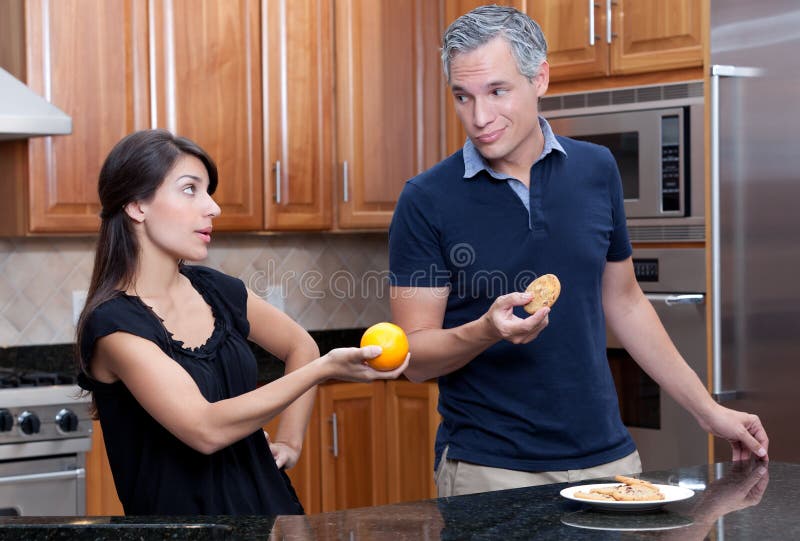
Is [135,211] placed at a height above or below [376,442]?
above

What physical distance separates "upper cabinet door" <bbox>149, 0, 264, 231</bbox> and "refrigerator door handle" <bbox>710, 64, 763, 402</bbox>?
1.46 metres

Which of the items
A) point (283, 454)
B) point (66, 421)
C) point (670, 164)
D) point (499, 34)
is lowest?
point (66, 421)

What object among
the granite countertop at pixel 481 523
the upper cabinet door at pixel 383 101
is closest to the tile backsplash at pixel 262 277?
the upper cabinet door at pixel 383 101

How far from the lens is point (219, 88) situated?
3592 millimetres

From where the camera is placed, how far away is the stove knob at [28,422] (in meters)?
2.94

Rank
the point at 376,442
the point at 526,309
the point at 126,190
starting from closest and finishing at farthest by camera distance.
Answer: the point at 526,309 → the point at 126,190 → the point at 376,442

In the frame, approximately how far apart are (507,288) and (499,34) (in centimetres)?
42

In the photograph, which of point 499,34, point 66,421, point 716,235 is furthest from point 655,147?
point 66,421

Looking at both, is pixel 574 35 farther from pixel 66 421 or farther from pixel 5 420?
pixel 5 420

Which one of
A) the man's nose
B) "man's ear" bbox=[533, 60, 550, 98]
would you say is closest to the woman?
the man's nose

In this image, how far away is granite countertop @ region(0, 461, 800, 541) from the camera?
131cm

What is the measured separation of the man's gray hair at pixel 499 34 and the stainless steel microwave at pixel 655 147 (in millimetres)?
1330

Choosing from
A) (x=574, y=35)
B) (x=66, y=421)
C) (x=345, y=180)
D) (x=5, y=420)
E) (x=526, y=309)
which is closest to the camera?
(x=526, y=309)

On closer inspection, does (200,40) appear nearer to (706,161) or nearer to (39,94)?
(39,94)
